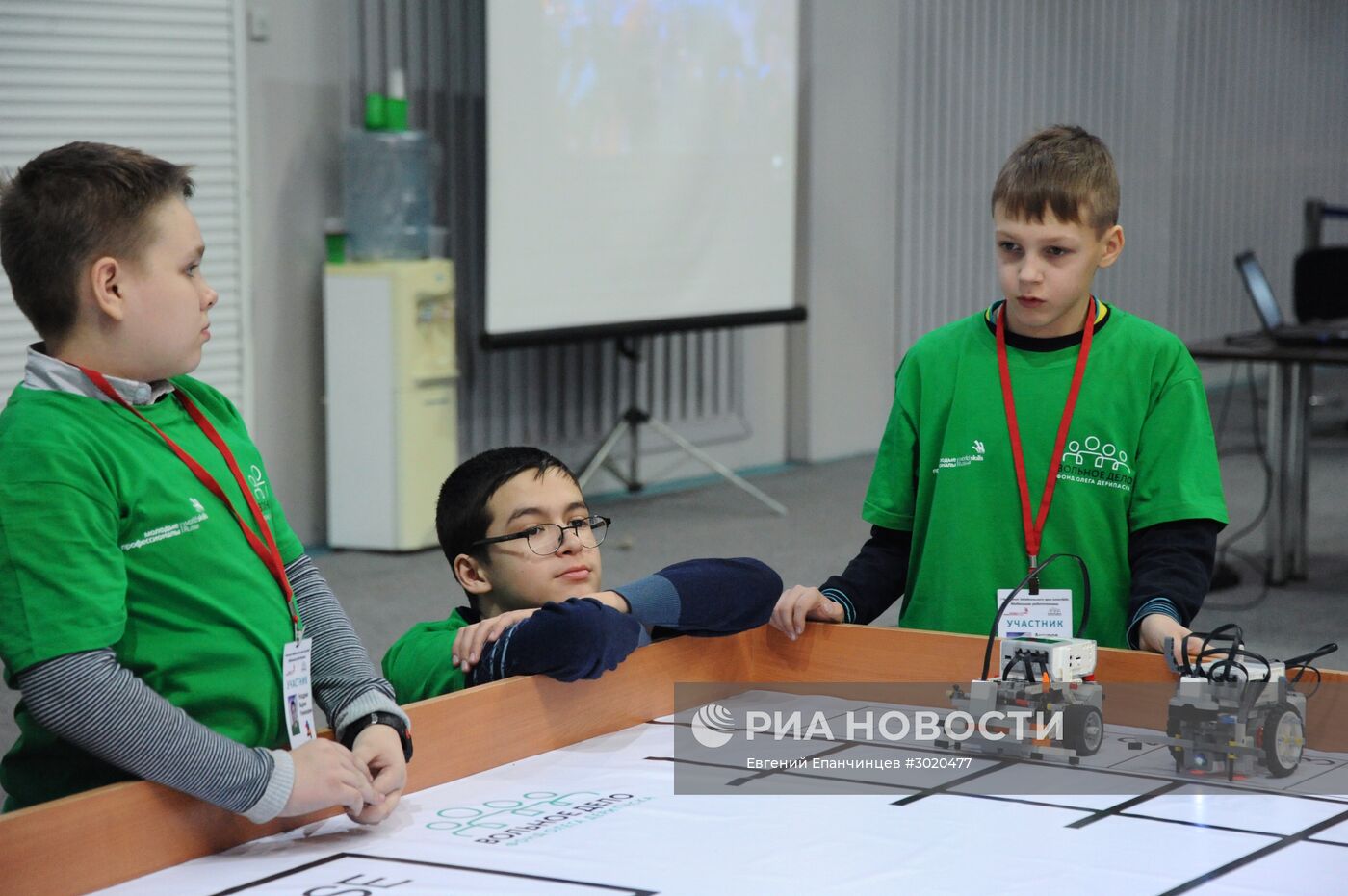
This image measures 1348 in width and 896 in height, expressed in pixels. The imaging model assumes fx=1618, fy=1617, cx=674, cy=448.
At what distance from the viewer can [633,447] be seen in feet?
20.1

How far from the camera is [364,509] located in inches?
199

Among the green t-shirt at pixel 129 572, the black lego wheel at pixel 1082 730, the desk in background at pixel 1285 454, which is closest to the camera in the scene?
the green t-shirt at pixel 129 572

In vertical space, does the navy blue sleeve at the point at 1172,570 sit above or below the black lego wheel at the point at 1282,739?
above

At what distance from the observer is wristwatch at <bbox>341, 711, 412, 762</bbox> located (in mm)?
1382

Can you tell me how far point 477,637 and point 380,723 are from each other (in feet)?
0.87

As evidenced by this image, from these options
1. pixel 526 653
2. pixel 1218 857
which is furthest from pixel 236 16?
pixel 1218 857

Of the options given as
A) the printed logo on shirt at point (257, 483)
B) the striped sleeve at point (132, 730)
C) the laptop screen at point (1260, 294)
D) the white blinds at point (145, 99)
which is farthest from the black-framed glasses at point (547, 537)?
the laptop screen at point (1260, 294)

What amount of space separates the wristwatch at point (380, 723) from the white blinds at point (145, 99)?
10.6ft

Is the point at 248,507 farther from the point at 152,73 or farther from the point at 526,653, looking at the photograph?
the point at 152,73

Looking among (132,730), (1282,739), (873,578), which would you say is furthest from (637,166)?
(132,730)

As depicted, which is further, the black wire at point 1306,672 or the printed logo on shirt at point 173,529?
the black wire at point 1306,672

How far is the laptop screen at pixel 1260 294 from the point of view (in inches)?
194

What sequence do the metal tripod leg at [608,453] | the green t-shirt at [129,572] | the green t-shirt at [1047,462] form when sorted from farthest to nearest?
the metal tripod leg at [608,453], the green t-shirt at [1047,462], the green t-shirt at [129,572]

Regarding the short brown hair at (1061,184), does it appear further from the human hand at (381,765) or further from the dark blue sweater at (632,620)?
the human hand at (381,765)
